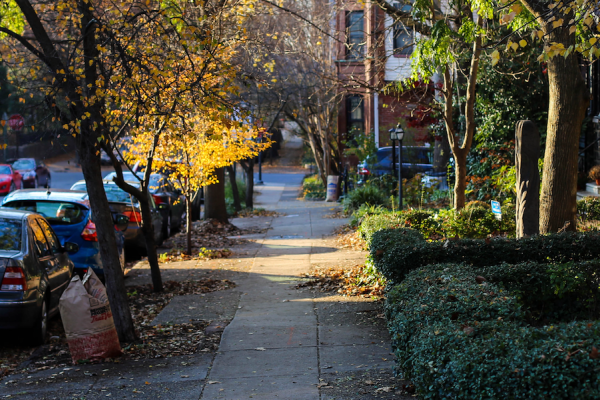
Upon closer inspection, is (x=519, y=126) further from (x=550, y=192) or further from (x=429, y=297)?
(x=429, y=297)

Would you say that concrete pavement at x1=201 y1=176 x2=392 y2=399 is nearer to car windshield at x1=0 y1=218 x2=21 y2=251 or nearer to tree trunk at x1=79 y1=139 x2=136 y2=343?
tree trunk at x1=79 y1=139 x2=136 y2=343

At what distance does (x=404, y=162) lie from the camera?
23469 millimetres

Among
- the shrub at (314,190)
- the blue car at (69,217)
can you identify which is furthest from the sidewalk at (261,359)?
the shrub at (314,190)

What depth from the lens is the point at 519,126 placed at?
856 cm

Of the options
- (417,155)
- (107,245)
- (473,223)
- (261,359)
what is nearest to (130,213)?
(107,245)

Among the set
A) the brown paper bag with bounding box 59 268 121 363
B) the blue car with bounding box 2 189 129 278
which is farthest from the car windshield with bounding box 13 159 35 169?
the brown paper bag with bounding box 59 268 121 363

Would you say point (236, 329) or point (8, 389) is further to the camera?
point (236, 329)

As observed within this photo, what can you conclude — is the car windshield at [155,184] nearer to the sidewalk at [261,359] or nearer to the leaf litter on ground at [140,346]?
the sidewalk at [261,359]

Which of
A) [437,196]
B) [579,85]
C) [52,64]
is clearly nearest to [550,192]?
[579,85]

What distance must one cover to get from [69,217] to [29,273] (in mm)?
3813

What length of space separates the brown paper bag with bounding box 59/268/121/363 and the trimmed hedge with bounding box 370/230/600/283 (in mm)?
3145

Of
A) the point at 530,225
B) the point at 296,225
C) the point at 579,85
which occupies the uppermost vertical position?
the point at 579,85

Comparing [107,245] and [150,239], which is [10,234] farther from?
[150,239]

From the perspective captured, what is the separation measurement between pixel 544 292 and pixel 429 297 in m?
1.81
